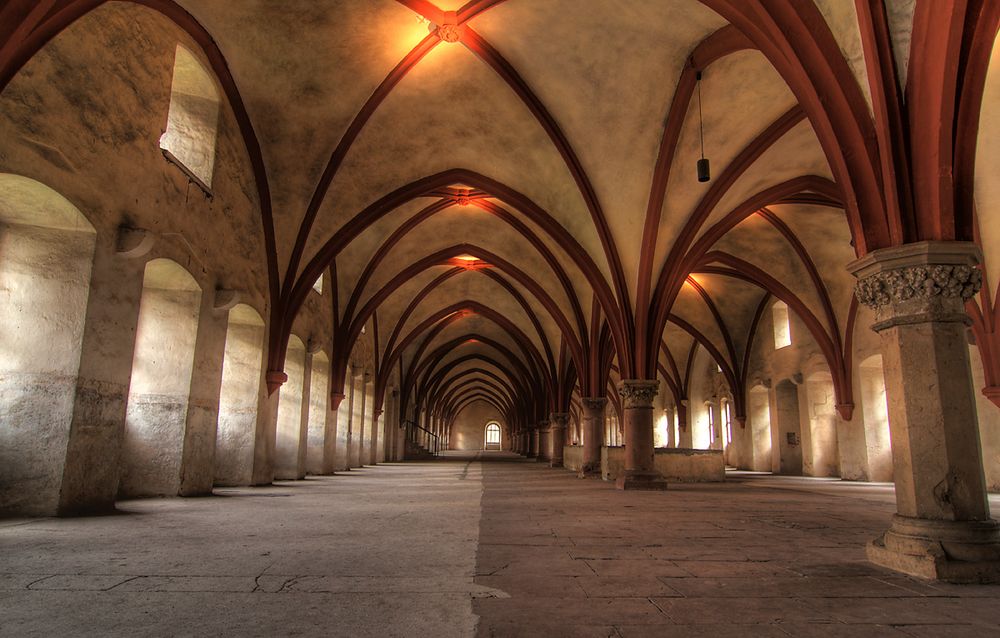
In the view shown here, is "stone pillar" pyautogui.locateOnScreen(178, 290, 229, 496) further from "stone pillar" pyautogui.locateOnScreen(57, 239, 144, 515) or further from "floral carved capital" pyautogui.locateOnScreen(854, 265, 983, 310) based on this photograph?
"floral carved capital" pyautogui.locateOnScreen(854, 265, 983, 310)

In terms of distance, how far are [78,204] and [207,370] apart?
4.00m

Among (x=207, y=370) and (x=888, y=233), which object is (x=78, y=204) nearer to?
(x=207, y=370)

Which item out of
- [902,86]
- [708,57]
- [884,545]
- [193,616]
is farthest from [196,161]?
[884,545]

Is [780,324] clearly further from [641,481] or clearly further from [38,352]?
[38,352]

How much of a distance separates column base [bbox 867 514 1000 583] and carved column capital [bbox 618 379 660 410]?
29.2ft

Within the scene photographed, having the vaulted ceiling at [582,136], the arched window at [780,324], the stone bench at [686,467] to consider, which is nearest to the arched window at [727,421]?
the arched window at [780,324]

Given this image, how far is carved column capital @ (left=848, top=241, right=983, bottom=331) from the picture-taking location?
212 inches

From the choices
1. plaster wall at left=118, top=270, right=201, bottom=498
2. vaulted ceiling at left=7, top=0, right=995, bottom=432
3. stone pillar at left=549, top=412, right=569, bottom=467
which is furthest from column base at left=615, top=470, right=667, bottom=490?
stone pillar at left=549, top=412, right=569, bottom=467

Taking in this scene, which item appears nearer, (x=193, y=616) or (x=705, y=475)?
(x=193, y=616)

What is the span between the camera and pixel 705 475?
662 inches

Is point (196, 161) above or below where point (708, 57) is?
below

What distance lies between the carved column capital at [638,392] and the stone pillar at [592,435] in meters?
5.22

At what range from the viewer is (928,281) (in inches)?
213

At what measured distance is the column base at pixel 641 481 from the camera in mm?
13484
